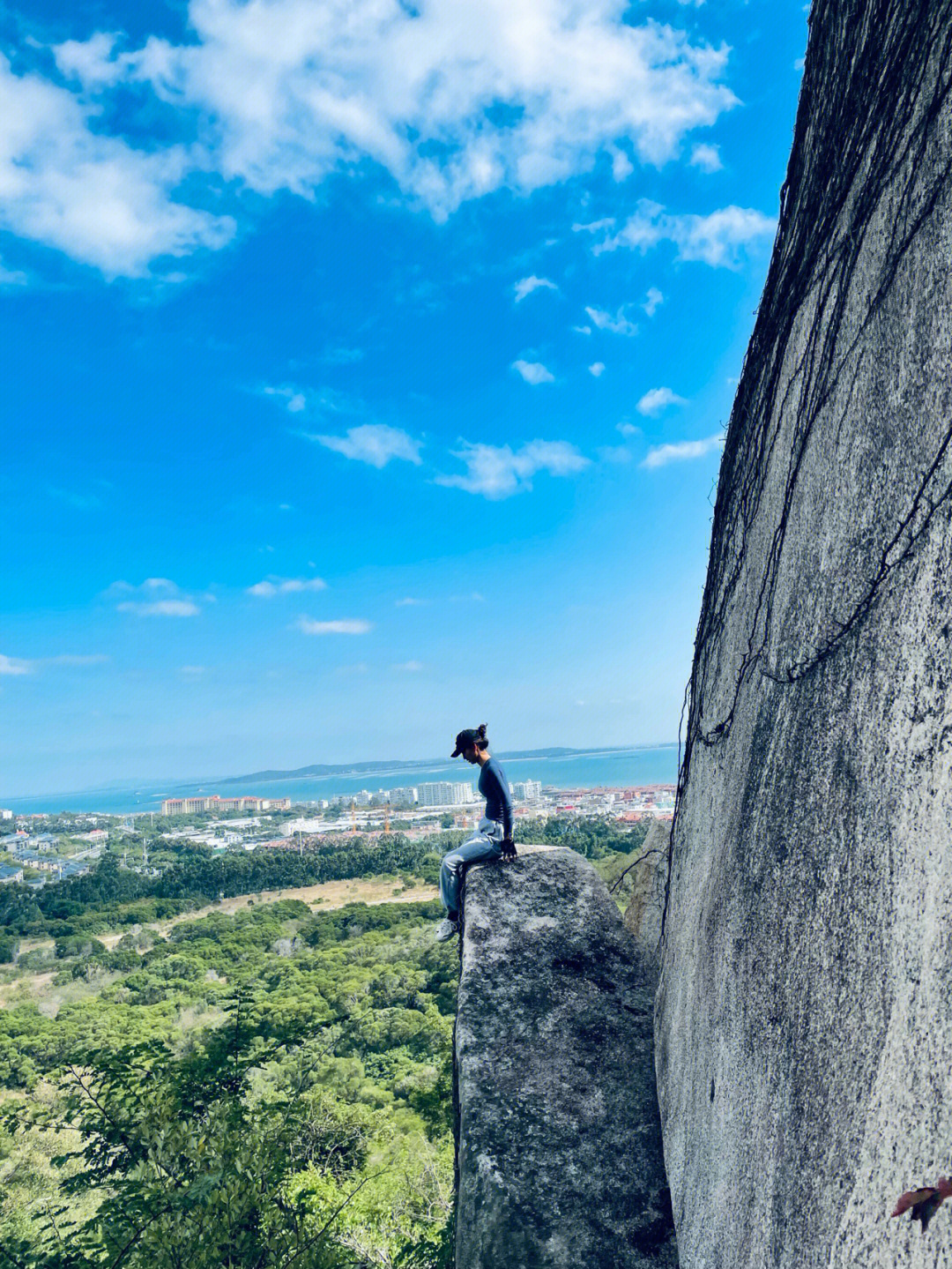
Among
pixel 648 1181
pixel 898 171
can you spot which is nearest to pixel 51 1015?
pixel 648 1181

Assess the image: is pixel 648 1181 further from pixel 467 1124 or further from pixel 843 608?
pixel 843 608

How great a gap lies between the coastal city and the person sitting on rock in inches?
2655

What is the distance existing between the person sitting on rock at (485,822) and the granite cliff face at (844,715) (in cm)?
290

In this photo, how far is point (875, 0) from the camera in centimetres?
161

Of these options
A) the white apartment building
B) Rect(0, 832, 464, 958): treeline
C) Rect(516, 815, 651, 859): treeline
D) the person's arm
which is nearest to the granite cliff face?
the person's arm

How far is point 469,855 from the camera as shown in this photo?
5.44 metres

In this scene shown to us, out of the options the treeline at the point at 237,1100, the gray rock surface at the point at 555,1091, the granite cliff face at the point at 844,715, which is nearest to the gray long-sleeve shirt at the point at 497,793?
the gray rock surface at the point at 555,1091

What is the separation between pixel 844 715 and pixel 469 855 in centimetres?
422

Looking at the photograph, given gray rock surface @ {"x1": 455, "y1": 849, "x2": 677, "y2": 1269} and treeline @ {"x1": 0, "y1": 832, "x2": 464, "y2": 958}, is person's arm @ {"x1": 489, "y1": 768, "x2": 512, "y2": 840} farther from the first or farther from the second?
treeline @ {"x1": 0, "y1": 832, "x2": 464, "y2": 958}

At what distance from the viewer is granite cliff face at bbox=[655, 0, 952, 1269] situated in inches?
47.3

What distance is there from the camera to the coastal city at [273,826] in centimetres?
9556

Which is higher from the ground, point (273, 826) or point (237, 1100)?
point (237, 1100)

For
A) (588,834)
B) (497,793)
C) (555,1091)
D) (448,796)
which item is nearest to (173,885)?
(588,834)

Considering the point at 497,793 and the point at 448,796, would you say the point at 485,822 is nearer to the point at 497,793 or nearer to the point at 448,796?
the point at 497,793
